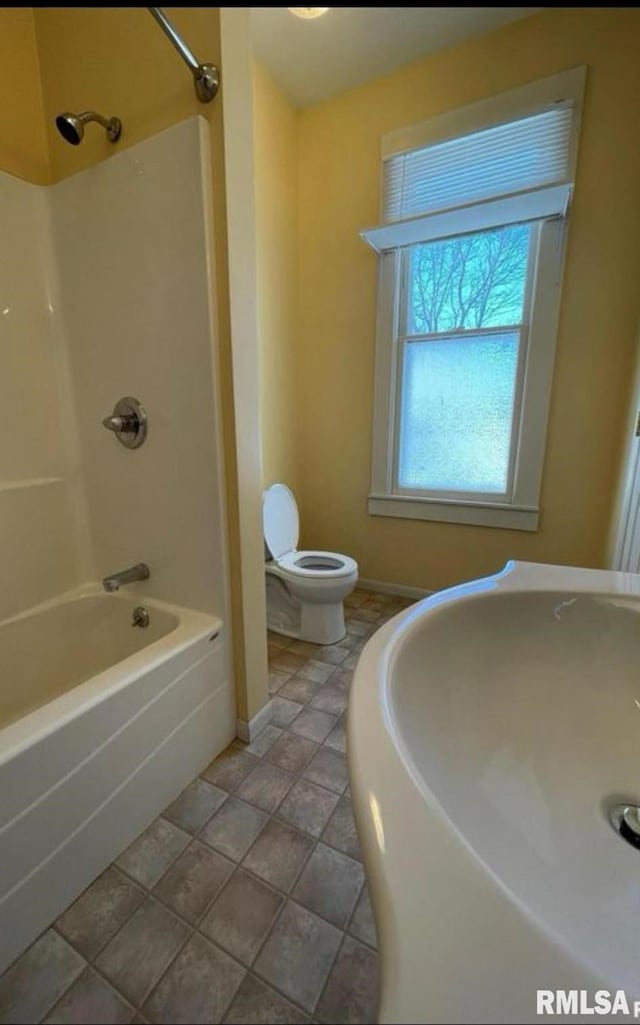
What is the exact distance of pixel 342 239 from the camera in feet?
7.72

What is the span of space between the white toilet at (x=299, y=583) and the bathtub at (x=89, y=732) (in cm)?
68

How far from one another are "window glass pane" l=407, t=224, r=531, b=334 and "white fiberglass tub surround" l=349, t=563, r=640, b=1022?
1748 mm

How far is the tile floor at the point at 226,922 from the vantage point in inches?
31.5

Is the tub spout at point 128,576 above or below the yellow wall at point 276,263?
below

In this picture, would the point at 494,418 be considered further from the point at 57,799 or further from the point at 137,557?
the point at 57,799

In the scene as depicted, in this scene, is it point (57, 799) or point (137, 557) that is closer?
point (57, 799)

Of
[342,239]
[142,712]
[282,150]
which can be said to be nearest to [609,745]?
[142,712]

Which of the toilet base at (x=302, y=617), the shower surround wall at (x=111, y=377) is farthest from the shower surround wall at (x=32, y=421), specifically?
the toilet base at (x=302, y=617)

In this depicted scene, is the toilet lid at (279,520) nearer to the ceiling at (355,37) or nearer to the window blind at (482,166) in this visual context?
the window blind at (482,166)

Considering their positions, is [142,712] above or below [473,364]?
below

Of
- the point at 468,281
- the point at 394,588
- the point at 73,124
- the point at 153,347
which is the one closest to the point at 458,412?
the point at 468,281

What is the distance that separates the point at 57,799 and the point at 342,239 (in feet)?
9.09

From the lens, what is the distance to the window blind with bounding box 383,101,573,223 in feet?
5.99

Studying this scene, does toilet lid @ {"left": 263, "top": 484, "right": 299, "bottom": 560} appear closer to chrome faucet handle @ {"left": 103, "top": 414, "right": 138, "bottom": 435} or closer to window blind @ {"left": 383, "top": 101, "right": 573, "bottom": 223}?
chrome faucet handle @ {"left": 103, "top": 414, "right": 138, "bottom": 435}
